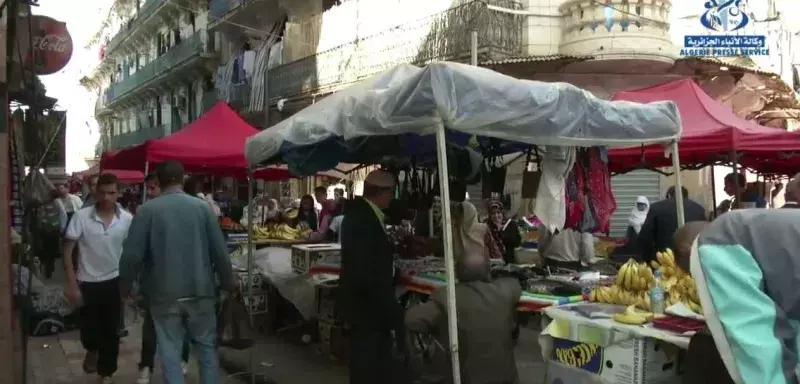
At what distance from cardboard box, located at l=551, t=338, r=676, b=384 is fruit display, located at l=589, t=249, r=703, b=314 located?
1.62ft

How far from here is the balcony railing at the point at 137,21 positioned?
35.5 meters

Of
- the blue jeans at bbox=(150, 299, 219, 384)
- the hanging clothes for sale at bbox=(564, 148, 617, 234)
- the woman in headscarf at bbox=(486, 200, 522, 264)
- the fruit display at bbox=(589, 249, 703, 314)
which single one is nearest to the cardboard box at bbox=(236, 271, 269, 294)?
the woman in headscarf at bbox=(486, 200, 522, 264)

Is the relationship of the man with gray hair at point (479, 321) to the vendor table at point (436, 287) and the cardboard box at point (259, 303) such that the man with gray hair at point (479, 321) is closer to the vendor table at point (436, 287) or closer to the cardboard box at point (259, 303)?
the vendor table at point (436, 287)

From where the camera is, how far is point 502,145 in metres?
6.96

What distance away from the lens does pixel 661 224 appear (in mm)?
7203

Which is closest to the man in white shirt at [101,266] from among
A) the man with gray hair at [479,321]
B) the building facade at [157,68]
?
the man with gray hair at [479,321]

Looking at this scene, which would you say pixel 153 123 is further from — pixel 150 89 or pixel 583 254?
pixel 583 254

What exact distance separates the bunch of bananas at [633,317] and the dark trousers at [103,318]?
4066 millimetres

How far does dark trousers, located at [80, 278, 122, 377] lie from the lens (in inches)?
231

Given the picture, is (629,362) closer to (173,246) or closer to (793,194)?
(793,194)

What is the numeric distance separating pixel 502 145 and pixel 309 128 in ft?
7.24

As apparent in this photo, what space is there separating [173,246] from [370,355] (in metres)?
1.43

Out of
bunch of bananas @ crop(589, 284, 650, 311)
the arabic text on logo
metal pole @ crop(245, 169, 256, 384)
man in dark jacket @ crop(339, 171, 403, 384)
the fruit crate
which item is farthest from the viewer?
the arabic text on logo

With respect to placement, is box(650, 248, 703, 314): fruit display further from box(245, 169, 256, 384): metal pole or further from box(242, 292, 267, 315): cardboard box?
box(242, 292, 267, 315): cardboard box
